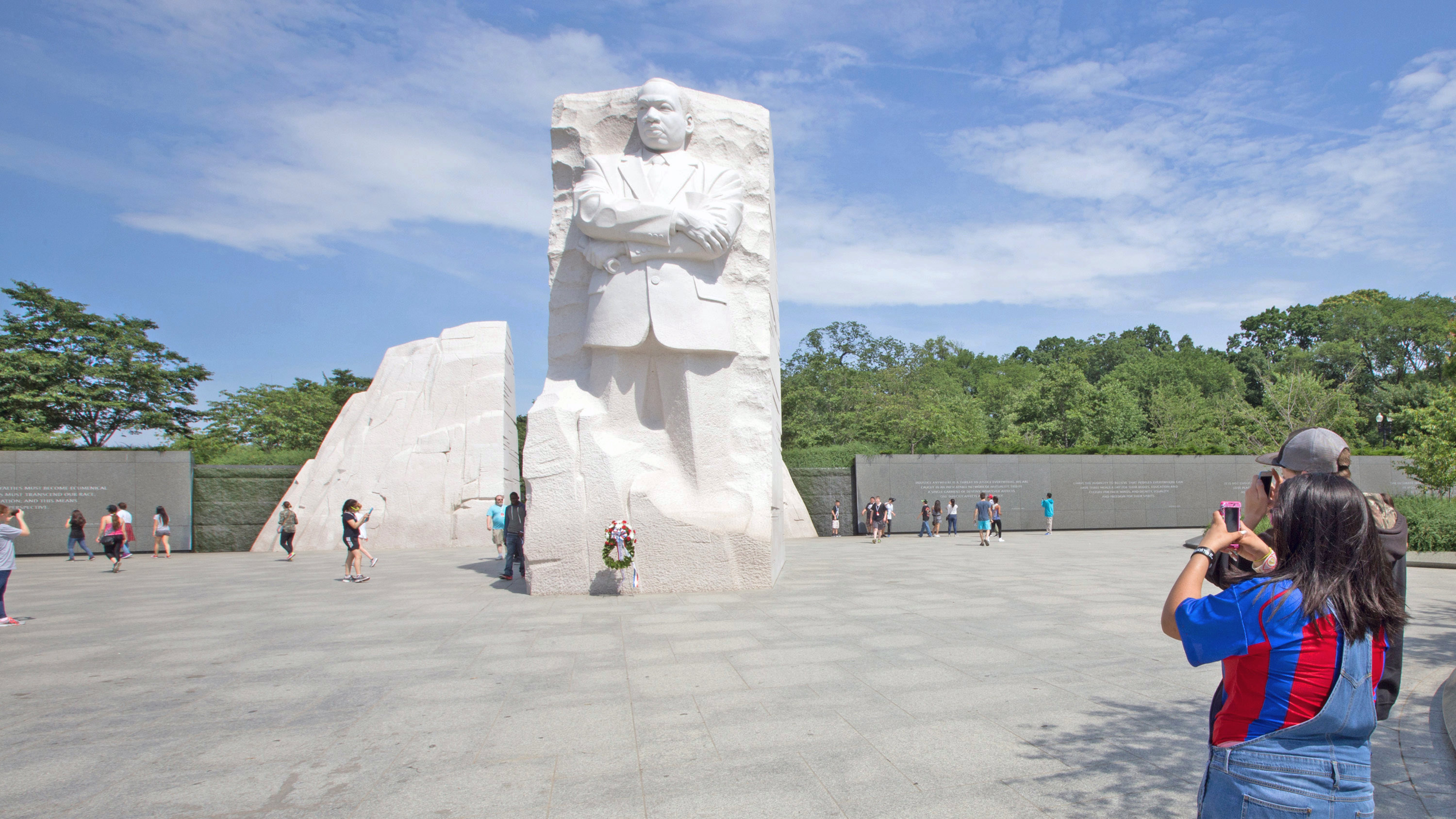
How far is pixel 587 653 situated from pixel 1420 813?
16.3ft

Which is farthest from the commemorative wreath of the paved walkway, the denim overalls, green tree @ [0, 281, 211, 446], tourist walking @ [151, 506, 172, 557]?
green tree @ [0, 281, 211, 446]

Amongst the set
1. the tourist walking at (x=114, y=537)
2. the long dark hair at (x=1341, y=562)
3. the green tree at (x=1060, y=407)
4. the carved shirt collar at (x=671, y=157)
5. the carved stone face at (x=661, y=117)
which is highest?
the carved stone face at (x=661, y=117)

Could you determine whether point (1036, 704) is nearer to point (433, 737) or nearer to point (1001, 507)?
point (433, 737)

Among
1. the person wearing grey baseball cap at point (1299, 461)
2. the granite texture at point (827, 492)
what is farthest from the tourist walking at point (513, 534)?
the granite texture at point (827, 492)

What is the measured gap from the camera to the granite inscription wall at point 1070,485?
73.9ft

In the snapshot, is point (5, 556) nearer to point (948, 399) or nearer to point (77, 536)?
point (77, 536)

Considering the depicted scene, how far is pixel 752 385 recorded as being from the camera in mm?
10023

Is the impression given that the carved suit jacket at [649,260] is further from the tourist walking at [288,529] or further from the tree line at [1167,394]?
the tree line at [1167,394]

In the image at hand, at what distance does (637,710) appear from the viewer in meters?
4.72

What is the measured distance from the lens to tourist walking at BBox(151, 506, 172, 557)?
1748 centimetres

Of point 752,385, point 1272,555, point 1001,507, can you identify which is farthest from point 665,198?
point 1001,507

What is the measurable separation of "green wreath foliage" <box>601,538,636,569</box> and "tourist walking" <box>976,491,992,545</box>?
10714 mm

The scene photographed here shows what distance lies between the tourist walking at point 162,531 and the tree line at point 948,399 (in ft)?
12.0

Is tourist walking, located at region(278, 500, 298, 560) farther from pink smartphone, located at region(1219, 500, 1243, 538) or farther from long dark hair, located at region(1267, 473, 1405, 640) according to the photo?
long dark hair, located at region(1267, 473, 1405, 640)
